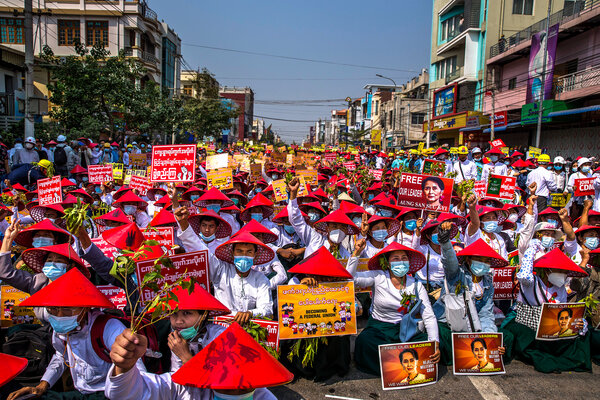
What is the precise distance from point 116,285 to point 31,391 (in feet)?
6.00

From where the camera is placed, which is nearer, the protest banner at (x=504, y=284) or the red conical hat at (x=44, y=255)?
the red conical hat at (x=44, y=255)

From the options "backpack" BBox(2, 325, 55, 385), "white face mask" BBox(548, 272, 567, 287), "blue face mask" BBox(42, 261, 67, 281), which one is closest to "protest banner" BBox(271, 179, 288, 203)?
"white face mask" BBox(548, 272, 567, 287)

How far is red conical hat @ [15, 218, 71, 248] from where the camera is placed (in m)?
4.95

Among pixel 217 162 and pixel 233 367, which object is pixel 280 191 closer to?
pixel 217 162

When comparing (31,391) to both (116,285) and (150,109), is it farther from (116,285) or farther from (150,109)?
(150,109)

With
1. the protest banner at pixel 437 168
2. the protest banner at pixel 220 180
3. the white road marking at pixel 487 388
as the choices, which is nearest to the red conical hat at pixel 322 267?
the white road marking at pixel 487 388

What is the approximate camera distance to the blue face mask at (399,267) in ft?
16.9

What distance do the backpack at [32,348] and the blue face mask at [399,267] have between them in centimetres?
348

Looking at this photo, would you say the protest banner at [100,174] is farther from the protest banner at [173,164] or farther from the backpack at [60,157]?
the backpack at [60,157]

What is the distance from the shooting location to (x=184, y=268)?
14.1 ft

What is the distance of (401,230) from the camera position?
7.64 m

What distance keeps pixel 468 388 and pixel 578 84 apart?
2255cm

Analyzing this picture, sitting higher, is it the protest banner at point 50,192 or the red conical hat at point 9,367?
the protest banner at point 50,192

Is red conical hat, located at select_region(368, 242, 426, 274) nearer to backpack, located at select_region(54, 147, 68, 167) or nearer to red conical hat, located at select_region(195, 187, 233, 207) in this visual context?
red conical hat, located at select_region(195, 187, 233, 207)
